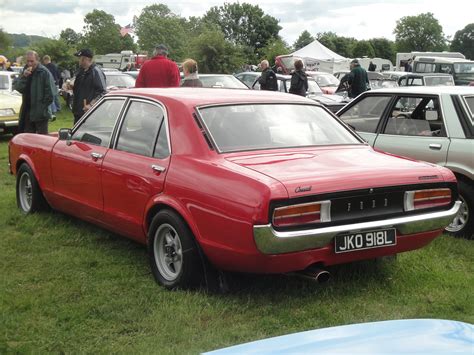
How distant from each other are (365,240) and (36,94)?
657 cm

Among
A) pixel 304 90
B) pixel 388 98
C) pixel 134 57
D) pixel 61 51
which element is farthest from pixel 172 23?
pixel 388 98

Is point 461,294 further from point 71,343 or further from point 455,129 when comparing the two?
point 71,343

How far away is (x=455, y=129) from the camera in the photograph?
600 centimetres

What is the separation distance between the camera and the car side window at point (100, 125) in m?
5.39

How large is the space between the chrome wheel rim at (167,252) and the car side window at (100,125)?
1.15m

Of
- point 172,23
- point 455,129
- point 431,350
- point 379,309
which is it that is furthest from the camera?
point 172,23

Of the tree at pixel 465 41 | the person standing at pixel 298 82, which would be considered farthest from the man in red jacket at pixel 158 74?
the tree at pixel 465 41

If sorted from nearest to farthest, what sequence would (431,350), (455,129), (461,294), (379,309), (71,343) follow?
(431,350) → (71,343) → (379,309) → (461,294) → (455,129)

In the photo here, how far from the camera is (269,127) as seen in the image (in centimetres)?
476

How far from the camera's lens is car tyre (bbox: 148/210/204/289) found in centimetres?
422

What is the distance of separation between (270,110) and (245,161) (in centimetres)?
82

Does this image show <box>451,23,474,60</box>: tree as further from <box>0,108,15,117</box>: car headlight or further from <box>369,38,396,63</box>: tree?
<box>0,108,15,117</box>: car headlight

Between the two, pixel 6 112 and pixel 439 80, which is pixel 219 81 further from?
pixel 439 80

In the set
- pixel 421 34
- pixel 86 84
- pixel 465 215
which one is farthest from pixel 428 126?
pixel 421 34
